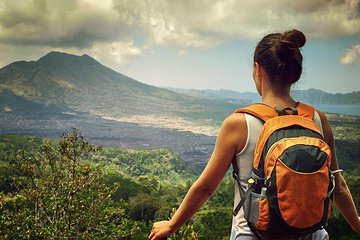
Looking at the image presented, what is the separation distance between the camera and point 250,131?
134 centimetres

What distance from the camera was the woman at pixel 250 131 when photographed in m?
1.34

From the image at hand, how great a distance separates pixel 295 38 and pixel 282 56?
9 cm

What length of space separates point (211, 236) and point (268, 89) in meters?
54.8

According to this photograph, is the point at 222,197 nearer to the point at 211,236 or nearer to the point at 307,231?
the point at 211,236

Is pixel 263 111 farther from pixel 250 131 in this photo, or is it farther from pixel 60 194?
pixel 60 194

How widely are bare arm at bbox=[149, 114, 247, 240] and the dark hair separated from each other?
0.23 metres

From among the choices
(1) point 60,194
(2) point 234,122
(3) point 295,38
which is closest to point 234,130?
(2) point 234,122

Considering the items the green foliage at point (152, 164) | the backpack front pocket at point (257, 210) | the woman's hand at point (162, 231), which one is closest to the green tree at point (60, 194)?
the woman's hand at point (162, 231)

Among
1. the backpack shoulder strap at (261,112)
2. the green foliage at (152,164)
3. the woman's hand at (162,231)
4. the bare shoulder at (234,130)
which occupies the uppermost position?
the backpack shoulder strap at (261,112)

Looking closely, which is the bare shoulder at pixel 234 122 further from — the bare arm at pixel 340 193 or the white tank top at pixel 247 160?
the bare arm at pixel 340 193

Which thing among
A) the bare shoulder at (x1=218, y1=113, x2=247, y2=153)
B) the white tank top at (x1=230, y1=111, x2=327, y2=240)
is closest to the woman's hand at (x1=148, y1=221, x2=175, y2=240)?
the white tank top at (x1=230, y1=111, x2=327, y2=240)

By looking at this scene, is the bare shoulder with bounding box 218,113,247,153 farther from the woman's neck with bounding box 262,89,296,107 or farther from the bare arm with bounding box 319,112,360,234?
the bare arm with bounding box 319,112,360,234

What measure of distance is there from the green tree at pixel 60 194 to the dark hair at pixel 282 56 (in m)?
12.9

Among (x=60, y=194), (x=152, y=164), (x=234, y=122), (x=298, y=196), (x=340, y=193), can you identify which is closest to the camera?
(x=298, y=196)
